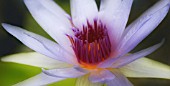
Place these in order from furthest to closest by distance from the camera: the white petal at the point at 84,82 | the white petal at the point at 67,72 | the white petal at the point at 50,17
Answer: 1. the white petal at the point at 50,17
2. the white petal at the point at 84,82
3. the white petal at the point at 67,72

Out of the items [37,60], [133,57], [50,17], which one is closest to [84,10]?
[50,17]

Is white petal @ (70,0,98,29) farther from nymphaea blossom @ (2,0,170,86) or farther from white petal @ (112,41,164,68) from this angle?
white petal @ (112,41,164,68)

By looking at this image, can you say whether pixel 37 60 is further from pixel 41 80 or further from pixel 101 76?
pixel 101 76

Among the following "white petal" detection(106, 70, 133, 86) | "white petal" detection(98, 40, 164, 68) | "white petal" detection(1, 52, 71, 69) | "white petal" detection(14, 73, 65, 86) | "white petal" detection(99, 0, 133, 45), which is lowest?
"white petal" detection(106, 70, 133, 86)

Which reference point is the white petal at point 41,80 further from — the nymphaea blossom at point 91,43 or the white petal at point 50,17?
the white petal at point 50,17

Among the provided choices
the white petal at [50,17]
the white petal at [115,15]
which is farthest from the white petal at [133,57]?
the white petal at [50,17]

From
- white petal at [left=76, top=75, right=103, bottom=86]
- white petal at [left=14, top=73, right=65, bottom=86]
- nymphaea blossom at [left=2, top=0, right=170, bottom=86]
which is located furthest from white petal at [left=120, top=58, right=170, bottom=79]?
white petal at [left=14, top=73, right=65, bottom=86]

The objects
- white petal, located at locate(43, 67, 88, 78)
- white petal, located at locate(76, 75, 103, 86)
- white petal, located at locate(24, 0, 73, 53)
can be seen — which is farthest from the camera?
white petal, located at locate(24, 0, 73, 53)
